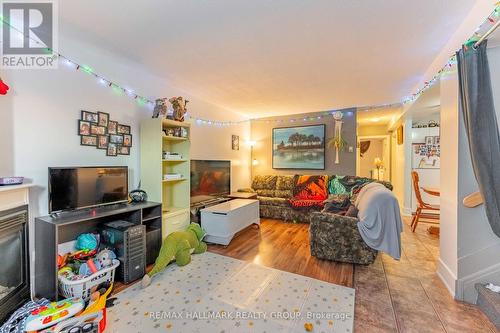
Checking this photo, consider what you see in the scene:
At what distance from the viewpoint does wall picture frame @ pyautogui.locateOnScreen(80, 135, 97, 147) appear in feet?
7.50

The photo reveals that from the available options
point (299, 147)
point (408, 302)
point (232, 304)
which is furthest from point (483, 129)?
point (299, 147)

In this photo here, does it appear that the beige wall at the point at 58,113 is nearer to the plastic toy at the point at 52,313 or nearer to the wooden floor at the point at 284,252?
the plastic toy at the point at 52,313

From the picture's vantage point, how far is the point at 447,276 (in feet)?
6.90

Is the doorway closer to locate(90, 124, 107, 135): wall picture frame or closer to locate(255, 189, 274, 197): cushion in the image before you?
locate(255, 189, 274, 197): cushion

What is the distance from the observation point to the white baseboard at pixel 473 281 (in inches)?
71.0

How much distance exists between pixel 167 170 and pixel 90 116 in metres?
1.24

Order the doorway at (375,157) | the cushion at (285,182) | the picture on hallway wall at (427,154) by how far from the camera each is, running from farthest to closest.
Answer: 1. the doorway at (375,157)
2. the cushion at (285,182)
3. the picture on hallway wall at (427,154)

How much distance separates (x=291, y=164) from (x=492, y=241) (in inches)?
157

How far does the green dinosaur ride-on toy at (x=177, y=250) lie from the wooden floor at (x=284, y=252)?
0.31 metres

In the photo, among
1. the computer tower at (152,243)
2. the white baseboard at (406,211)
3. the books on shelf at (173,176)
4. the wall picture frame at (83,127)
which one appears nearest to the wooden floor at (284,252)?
the computer tower at (152,243)

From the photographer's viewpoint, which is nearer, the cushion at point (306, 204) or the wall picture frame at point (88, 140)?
the wall picture frame at point (88, 140)

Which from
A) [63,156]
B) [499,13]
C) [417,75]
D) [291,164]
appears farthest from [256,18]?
[291,164]

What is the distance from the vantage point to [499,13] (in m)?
1.44

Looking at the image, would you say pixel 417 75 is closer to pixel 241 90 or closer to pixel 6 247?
pixel 241 90
